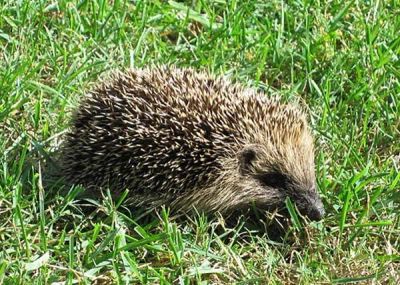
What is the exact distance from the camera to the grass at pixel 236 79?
15.6 feet

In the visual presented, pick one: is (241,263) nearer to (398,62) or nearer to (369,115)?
(369,115)

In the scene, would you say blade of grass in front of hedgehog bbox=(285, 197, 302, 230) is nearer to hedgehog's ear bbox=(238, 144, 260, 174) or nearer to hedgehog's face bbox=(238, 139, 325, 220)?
hedgehog's face bbox=(238, 139, 325, 220)

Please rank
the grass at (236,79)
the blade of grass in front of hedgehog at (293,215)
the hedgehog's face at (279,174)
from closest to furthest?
the grass at (236,79)
the blade of grass in front of hedgehog at (293,215)
the hedgehog's face at (279,174)

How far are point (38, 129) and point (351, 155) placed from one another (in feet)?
6.19

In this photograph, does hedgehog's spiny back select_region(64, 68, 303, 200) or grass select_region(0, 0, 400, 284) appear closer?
grass select_region(0, 0, 400, 284)

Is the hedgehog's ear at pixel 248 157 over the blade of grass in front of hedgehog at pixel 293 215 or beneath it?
over

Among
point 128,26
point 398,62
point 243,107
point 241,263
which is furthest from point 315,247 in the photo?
point 128,26

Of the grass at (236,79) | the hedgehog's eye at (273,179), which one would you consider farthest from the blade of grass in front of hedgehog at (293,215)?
the hedgehog's eye at (273,179)

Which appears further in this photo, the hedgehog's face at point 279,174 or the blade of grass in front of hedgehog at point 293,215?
the hedgehog's face at point 279,174

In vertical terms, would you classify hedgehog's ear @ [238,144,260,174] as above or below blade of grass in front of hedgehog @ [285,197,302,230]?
above

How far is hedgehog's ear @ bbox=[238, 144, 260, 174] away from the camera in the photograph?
17.0 ft

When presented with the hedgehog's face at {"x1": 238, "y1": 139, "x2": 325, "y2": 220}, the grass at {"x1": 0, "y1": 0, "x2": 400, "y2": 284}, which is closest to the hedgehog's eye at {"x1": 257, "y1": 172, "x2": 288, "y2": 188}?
the hedgehog's face at {"x1": 238, "y1": 139, "x2": 325, "y2": 220}

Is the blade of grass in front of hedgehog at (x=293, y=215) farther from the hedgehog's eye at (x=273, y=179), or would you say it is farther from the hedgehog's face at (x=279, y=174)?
the hedgehog's eye at (x=273, y=179)

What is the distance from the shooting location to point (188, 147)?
16.6 ft
